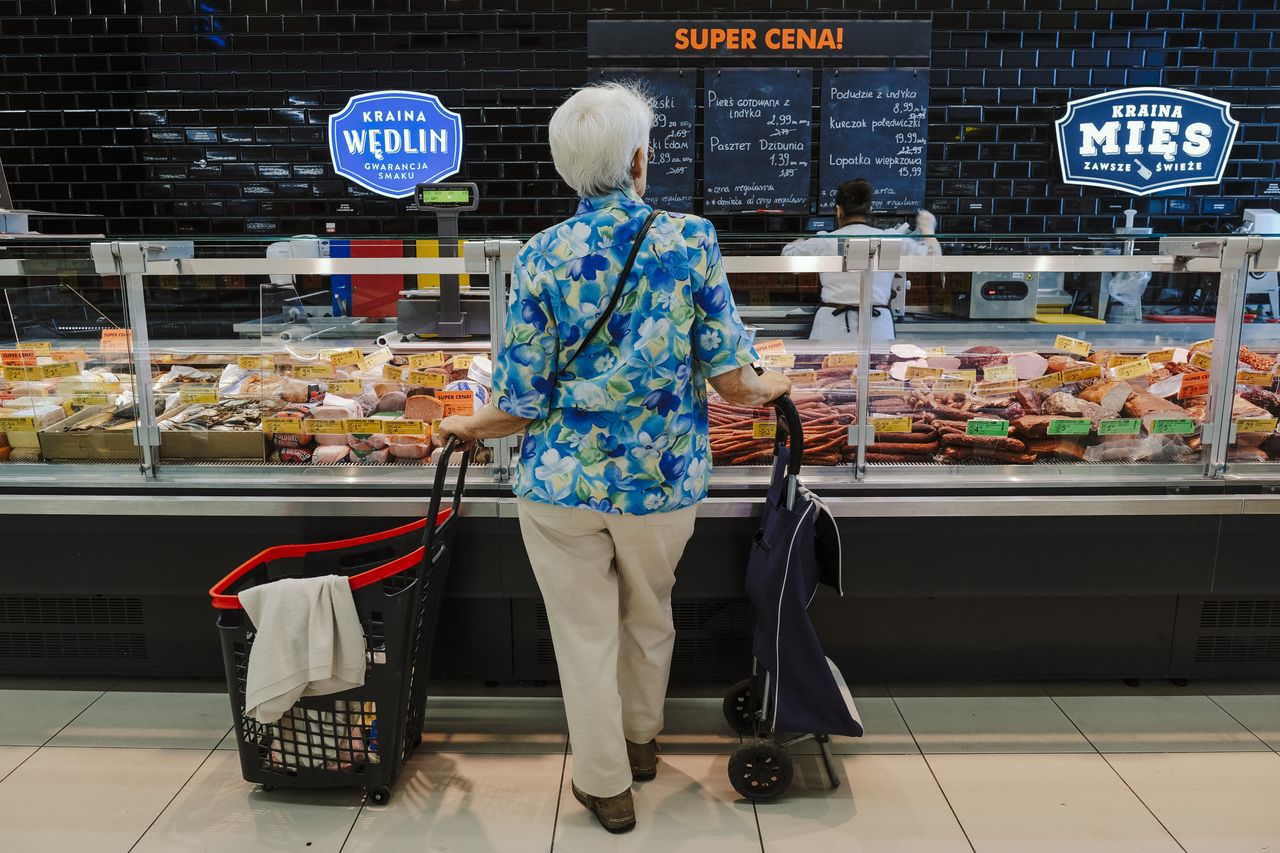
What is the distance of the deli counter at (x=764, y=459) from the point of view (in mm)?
2723

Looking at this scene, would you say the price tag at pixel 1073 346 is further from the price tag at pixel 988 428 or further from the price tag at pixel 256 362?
the price tag at pixel 256 362

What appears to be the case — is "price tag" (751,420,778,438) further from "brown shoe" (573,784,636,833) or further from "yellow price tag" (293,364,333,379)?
"yellow price tag" (293,364,333,379)

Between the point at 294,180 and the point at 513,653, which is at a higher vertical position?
the point at 294,180

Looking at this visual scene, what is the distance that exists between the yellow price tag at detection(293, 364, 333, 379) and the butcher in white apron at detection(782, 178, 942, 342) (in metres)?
1.49

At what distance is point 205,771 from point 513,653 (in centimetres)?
85

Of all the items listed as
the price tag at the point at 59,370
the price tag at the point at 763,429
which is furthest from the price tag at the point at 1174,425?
the price tag at the point at 59,370

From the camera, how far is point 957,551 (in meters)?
2.74

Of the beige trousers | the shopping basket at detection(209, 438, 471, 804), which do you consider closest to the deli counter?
the shopping basket at detection(209, 438, 471, 804)

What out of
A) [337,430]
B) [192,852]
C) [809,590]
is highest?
[337,430]

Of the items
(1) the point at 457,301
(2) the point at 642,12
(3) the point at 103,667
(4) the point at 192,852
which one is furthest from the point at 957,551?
(2) the point at 642,12

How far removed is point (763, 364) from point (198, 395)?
169cm

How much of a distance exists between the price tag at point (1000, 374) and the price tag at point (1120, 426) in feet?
0.91

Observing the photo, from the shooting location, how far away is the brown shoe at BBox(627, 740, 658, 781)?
99.7 inches

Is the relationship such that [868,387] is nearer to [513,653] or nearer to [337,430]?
[513,653]
